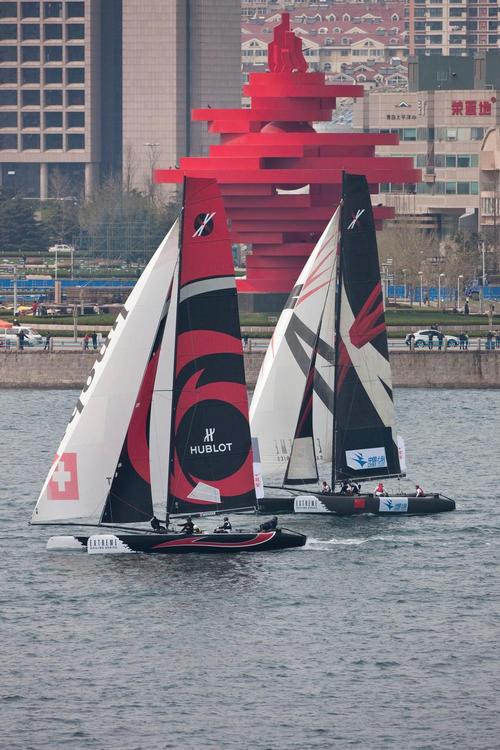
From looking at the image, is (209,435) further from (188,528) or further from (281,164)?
(281,164)

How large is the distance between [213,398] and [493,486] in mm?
21351

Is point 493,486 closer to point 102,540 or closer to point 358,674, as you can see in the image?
point 102,540

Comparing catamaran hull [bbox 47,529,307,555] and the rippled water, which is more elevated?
catamaran hull [bbox 47,529,307,555]

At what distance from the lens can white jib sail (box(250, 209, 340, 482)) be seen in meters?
69.0

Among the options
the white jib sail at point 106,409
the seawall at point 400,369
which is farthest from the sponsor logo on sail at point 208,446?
the seawall at point 400,369

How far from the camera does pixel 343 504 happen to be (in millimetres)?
67938

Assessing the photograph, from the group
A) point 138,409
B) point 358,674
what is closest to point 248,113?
point 138,409

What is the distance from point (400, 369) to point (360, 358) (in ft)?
134

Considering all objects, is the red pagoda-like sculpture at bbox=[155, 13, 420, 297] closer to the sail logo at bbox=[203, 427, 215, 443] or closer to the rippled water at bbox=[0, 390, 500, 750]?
the rippled water at bbox=[0, 390, 500, 750]

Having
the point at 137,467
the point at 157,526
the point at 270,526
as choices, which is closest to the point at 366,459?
the point at 270,526

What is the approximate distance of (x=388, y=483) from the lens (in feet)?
259

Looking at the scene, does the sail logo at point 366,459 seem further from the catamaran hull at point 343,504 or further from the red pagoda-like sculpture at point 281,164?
the red pagoda-like sculpture at point 281,164

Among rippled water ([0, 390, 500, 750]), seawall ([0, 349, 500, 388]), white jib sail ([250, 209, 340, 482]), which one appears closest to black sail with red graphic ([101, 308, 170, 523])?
rippled water ([0, 390, 500, 750])

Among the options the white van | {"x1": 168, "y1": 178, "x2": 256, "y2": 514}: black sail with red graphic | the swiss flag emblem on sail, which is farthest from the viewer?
the white van
